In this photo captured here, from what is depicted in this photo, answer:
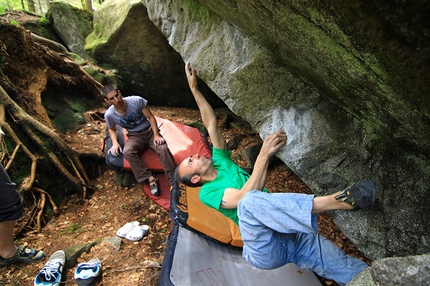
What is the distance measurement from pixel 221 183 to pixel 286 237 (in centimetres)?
78

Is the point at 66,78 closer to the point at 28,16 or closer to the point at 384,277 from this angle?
→ the point at 28,16

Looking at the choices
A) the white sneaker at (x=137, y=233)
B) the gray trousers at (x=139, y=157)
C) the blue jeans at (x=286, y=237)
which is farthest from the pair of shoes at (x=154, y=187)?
the blue jeans at (x=286, y=237)

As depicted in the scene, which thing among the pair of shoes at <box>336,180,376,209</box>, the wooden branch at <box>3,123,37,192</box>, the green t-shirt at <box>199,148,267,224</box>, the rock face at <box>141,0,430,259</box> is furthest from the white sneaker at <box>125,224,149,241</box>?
the pair of shoes at <box>336,180,376,209</box>

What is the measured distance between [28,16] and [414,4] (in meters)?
13.1

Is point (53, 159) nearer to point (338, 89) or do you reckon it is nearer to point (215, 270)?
point (215, 270)

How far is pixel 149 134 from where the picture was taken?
5.00 m

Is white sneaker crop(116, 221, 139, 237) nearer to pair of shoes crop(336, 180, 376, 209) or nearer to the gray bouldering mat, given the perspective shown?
the gray bouldering mat

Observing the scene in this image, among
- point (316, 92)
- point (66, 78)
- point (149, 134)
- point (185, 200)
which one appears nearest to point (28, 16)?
point (66, 78)

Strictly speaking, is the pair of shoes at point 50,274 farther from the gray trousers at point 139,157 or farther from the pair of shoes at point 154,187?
the gray trousers at point 139,157

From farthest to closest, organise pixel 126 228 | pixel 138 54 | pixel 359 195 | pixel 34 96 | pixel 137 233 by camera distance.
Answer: pixel 138 54 < pixel 34 96 < pixel 126 228 < pixel 137 233 < pixel 359 195

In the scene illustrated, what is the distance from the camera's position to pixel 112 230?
4.03m

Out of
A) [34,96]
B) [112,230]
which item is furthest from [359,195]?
[34,96]

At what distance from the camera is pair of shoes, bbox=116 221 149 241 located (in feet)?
12.1

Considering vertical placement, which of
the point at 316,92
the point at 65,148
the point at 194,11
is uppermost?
the point at 194,11
